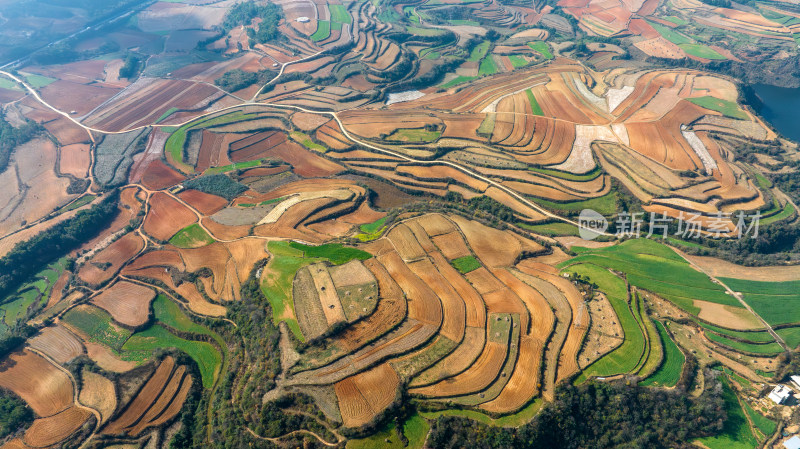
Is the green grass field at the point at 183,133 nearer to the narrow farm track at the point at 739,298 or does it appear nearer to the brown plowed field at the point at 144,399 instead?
the brown plowed field at the point at 144,399

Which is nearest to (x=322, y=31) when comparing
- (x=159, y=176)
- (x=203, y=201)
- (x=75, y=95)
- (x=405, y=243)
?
(x=75, y=95)

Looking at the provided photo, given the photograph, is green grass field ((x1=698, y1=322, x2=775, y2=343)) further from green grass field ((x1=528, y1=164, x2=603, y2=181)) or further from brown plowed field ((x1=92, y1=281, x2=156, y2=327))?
brown plowed field ((x1=92, y1=281, x2=156, y2=327))

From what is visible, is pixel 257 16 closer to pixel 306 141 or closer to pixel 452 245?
pixel 306 141

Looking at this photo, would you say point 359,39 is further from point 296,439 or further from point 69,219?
point 296,439

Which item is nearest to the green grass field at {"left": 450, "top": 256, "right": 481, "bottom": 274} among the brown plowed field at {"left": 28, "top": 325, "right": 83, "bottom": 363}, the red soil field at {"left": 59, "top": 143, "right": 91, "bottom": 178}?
the brown plowed field at {"left": 28, "top": 325, "right": 83, "bottom": 363}

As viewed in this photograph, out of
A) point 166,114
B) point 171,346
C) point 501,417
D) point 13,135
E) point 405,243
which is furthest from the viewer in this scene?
point 166,114

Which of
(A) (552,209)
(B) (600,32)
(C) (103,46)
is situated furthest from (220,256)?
(B) (600,32)
